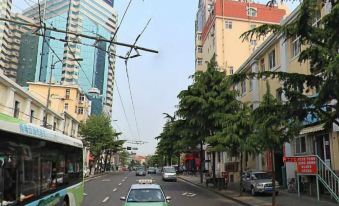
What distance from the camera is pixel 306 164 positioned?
24781mm

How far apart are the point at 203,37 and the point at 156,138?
22549mm

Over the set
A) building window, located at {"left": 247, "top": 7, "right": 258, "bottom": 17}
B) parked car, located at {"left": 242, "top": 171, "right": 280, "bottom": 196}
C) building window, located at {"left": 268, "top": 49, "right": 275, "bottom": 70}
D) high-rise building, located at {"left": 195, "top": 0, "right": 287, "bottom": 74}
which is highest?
building window, located at {"left": 247, "top": 7, "right": 258, "bottom": 17}

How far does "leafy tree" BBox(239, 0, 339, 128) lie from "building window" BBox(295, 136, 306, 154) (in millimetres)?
14144

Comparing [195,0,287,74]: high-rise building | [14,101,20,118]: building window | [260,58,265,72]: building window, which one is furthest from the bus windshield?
[195,0,287,74]: high-rise building

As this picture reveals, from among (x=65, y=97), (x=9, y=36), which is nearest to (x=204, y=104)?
(x=9, y=36)

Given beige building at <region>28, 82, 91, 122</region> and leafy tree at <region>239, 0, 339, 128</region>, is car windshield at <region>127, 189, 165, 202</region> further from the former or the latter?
beige building at <region>28, 82, 91, 122</region>

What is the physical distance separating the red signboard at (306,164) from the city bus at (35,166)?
13.8 meters

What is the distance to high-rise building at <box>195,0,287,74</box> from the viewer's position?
69.4 m

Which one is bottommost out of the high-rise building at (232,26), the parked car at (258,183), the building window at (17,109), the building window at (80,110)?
the parked car at (258,183)

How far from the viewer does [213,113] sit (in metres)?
34.8

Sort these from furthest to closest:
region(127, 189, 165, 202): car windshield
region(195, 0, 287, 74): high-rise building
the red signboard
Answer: region(195, 0, 287, 74): high-rise building < the red signboard < region(127, 189, 165, 202): car windshield

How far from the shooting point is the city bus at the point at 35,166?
27.5 feet

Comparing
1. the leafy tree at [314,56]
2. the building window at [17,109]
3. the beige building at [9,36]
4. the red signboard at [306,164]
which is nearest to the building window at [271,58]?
the red signboard at [306,164]

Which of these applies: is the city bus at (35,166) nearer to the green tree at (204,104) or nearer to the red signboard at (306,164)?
the red signboard at (306,164)
